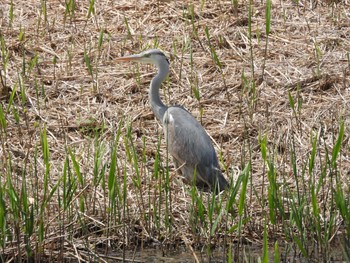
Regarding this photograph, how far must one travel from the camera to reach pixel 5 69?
28.7 ft

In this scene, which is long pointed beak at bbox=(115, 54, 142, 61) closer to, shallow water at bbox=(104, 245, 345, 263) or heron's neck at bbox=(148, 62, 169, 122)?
heron's neck at bbox=(148, 62, 169, 122)

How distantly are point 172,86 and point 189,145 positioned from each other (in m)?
1.37

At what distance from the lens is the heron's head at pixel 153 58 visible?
8.40 meters

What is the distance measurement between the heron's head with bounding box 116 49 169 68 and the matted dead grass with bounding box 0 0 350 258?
0.37m

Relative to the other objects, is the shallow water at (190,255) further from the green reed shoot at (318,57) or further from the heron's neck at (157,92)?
the green reed shoot at (318,57)

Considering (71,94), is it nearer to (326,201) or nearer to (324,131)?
(324,131)

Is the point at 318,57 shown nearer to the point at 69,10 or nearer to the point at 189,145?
the point at 189,145

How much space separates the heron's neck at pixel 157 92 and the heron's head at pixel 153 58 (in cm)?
2

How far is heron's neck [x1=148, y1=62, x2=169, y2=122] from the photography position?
8211mm

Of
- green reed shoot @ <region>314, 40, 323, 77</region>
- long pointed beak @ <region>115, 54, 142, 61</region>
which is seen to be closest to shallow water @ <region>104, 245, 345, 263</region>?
long pointed beak @ <region>115, 54, 142, 61</region>

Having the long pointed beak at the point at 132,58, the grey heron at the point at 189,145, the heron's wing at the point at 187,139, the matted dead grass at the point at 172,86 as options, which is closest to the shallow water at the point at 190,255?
the matted dead grass at the point at 172,86

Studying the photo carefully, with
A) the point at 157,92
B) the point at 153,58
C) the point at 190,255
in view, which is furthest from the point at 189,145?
the point at 190,255

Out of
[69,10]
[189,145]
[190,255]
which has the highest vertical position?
[69,10]

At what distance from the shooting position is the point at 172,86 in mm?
9102
